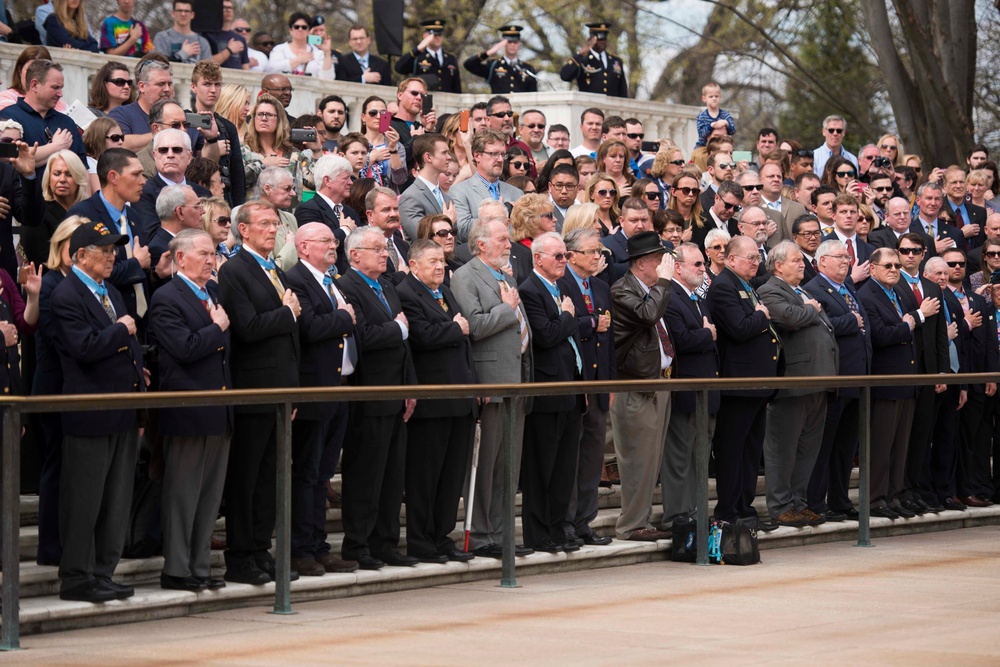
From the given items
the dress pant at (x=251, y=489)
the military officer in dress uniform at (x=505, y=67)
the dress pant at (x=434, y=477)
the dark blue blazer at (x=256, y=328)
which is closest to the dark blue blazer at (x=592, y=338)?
the dress pant at (x=434, y=477)

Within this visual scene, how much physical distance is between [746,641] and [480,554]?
87.6 inches

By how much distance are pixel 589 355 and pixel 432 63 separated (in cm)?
908

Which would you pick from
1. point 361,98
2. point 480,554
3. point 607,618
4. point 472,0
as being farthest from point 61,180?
point 472,0

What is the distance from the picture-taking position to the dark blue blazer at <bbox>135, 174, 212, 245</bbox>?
10359 millimetres

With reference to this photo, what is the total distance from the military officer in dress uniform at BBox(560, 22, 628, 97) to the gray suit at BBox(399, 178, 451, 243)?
841cm

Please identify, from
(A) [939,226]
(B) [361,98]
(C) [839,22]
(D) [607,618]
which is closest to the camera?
(D) [607,618]

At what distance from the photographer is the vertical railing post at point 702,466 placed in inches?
Answer: 447

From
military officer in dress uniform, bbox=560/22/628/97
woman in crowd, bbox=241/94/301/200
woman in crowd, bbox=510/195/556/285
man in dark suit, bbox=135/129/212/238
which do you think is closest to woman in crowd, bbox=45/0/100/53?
woman in crowd, bbox=241/94/301/200

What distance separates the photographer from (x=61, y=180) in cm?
1028

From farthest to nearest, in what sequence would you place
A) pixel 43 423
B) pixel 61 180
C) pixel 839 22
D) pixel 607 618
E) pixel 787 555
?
pixel 839 22 → pixel 787 555 → pixel 61 180 → pixel 607 618 → pixel 43 423

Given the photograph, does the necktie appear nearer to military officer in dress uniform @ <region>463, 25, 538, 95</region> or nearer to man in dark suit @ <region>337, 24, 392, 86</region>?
man in dark suit @ <region>337, 24, 392, 86</region>

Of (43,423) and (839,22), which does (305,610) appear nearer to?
(43,423)

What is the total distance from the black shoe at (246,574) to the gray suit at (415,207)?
12.8 ft

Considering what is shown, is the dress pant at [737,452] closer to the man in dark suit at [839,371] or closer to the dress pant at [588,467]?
the man in dark suit at [839,371]
